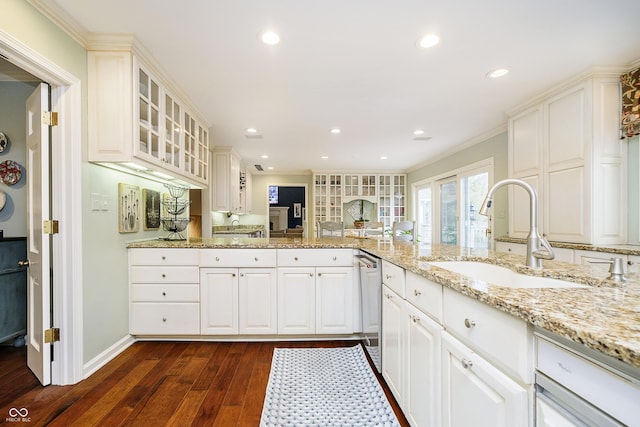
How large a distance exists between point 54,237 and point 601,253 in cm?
408

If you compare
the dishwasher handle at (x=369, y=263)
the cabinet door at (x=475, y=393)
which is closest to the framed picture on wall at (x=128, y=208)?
the dishwasher handle at (x=369, y=263)

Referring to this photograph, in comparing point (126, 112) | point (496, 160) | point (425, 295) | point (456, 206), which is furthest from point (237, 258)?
point (456, 206)

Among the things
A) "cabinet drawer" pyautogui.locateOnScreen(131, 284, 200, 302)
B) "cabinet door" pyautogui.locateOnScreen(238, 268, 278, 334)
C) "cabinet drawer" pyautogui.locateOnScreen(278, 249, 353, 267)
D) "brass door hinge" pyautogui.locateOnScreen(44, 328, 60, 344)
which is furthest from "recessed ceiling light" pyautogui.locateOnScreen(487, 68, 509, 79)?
"brass door hinge" pyautogui.locateOnScreen(44, 328, 60, 344)

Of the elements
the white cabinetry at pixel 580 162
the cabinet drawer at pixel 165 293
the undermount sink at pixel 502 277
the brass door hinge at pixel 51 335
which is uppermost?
the white cabinetry at pixel 580 162

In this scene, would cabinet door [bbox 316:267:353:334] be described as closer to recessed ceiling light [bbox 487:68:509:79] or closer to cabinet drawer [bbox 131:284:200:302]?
cabinet drawer [bbox 131:284:200:302]

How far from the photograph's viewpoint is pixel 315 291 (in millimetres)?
2602

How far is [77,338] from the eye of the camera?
1909 millimetres

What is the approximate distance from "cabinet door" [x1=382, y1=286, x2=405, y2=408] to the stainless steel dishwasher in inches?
4.0

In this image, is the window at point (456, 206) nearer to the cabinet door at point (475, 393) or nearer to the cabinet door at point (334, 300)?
the cabinet door at point (334, 300)

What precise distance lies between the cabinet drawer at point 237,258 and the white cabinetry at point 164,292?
0.35 ft

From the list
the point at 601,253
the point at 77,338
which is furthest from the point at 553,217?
the point at 77,338

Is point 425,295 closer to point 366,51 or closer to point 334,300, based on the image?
point 334,300

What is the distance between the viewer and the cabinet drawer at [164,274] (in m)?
2.51

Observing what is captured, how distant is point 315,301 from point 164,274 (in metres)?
1.37
